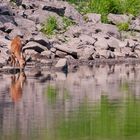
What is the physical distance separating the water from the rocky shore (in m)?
7.90

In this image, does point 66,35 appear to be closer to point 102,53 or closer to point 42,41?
point 102,53

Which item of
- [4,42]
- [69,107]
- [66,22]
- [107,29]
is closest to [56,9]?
[66,22]

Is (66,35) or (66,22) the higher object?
(66,22)

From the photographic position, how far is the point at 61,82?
88.1 ft

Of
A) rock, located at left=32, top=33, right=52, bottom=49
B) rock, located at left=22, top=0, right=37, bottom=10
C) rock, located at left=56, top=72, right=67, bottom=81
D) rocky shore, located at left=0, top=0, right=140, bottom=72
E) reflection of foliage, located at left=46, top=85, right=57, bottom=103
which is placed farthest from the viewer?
rock, located at left=22, top=0, right=37, bottom=10

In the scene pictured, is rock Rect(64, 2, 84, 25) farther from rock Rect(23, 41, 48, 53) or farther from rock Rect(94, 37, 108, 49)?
rock Rect(23, 41, 48, 53)

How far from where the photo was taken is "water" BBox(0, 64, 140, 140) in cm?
1395

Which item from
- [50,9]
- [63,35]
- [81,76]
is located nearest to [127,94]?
[81,76]

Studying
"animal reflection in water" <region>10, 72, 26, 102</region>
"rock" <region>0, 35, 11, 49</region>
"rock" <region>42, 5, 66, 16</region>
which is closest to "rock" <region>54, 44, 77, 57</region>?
"rock" <region>0, 35, 11, 49</region>

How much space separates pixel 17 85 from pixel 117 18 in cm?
3159

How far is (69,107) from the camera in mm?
18141

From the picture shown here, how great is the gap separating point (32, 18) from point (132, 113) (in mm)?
34545

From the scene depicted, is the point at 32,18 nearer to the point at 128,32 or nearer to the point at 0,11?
the point at 0,11

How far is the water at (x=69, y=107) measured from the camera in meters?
14.0
